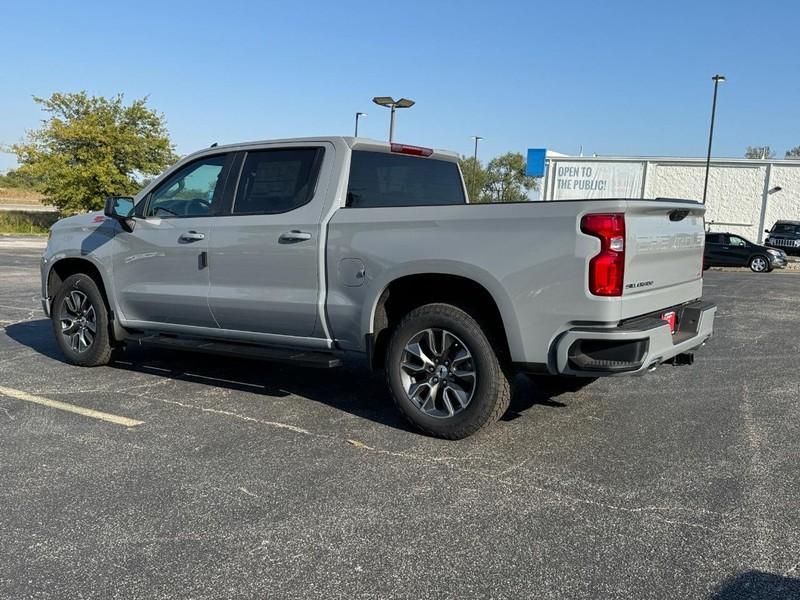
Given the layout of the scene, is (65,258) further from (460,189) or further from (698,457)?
(698,457)

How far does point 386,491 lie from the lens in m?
3.66

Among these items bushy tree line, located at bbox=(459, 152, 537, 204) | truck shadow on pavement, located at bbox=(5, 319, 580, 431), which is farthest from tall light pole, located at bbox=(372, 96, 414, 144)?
bushy tree line, located at bbox=(459, 152, 537, 204)

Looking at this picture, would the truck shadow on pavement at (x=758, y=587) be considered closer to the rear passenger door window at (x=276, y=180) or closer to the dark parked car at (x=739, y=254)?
the rear passenger door window at (x=276, y=180)

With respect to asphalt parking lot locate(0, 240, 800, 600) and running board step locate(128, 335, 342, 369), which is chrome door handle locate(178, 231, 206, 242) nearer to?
running board step locate(128, 335, 342, 369)

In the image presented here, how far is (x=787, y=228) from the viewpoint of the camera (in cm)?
3134

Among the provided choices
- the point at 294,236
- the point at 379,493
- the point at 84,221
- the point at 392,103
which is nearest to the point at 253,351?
the point at 294,236

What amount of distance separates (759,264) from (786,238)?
25.3ft

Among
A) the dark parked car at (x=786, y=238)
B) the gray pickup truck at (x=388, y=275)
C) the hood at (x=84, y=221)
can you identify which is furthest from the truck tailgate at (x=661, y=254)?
the dark parked car at (x=786, y=238)

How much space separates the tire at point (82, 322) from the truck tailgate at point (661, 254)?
4.52 meters

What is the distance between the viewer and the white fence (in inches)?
1585

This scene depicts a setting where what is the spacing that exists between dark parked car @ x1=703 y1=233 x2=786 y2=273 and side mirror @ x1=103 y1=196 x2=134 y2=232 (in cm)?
2353

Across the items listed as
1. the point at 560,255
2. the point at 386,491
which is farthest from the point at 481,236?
the point at 386,491

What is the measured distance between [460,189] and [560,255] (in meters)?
2.35

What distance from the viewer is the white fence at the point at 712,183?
40.2 metres
